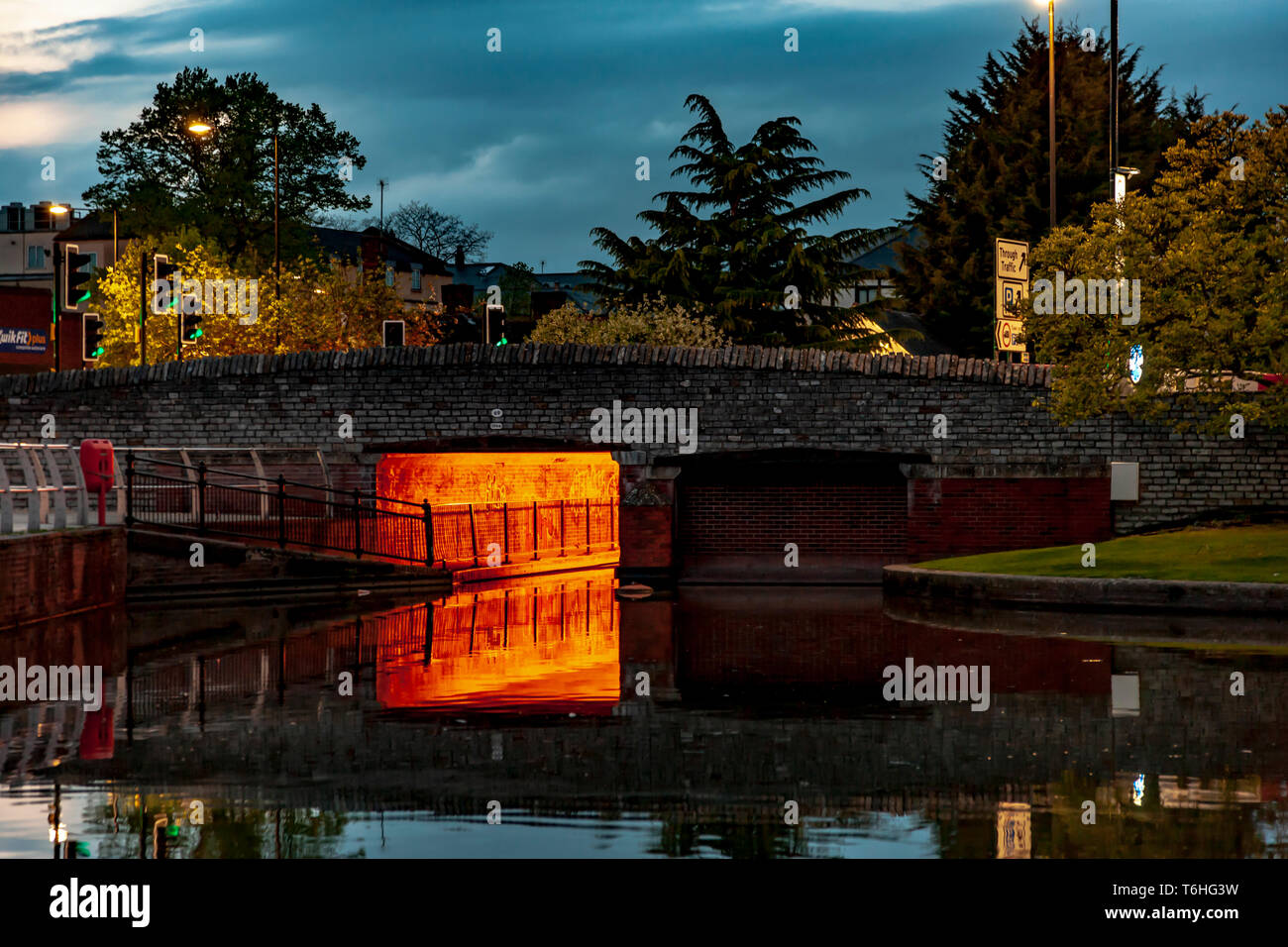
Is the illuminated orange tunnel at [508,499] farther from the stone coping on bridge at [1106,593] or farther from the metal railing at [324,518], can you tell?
the stone coping on bridge at [1106,593]

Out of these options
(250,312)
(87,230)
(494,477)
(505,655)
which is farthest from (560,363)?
(87,230)

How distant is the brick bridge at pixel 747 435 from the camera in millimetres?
29359

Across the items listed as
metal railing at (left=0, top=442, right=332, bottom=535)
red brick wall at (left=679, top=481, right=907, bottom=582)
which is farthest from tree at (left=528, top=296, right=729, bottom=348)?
metal railing at (left=0, top=442, right=332, bottom=535)

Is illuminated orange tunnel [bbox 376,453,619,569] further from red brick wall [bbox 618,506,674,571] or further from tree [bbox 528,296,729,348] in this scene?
red brick wall [bbox 618,506,674,571]

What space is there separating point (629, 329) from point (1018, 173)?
19.9 m

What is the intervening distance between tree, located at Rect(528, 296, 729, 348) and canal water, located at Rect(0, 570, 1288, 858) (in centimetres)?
1849

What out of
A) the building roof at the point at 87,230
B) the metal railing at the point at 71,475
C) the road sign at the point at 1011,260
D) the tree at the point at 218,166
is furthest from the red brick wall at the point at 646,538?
the building roof at the point at 87,230

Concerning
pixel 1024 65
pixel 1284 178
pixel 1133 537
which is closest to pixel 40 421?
pixel 1133 537

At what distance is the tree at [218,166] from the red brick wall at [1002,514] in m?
44.8

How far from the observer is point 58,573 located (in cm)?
2164

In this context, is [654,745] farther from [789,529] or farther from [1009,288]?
[789,529]

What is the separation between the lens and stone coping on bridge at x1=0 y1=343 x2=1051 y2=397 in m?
29.9
